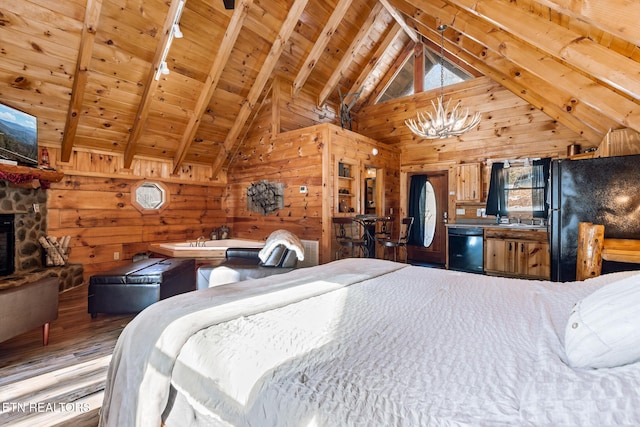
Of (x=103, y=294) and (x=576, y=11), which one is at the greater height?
(x=576, y=11)

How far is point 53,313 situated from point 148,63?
11.0 ft

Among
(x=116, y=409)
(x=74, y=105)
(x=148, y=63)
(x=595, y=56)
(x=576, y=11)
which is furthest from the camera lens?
(x=148, y=63)

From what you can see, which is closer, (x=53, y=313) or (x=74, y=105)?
(x=53, y=313)

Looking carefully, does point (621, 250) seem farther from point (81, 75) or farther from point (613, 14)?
point (81, 75)

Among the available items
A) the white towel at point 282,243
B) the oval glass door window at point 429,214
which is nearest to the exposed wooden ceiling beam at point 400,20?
the oval glass door window at point 429,214

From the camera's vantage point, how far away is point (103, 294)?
296 cm

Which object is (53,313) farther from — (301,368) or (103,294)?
(301,368)

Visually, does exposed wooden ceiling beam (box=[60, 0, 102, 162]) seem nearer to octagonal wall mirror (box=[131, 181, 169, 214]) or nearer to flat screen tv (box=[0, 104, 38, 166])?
flat screen tv (box=[0, 104, 38, 166])

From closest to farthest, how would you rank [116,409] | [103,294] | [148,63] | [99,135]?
1. [116,409]
2. [103,294]
3. [148,63]
4. [99,135]

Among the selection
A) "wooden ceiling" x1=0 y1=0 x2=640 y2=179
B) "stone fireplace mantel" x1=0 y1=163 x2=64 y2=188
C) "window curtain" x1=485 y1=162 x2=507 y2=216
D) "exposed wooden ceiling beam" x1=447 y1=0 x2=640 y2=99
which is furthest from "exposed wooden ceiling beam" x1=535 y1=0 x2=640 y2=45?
"stone fireplace mantel" x1=0 y1=163 x2=64 y2=188

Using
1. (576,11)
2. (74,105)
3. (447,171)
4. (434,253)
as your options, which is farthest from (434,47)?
(74,105)

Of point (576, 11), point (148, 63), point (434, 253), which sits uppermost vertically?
point (148, 63)

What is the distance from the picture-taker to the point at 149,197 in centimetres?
551

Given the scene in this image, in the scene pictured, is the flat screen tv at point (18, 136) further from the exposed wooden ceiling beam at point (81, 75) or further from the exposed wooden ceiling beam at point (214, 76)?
the exposed wooden ceiling beam at point (214, 76)
